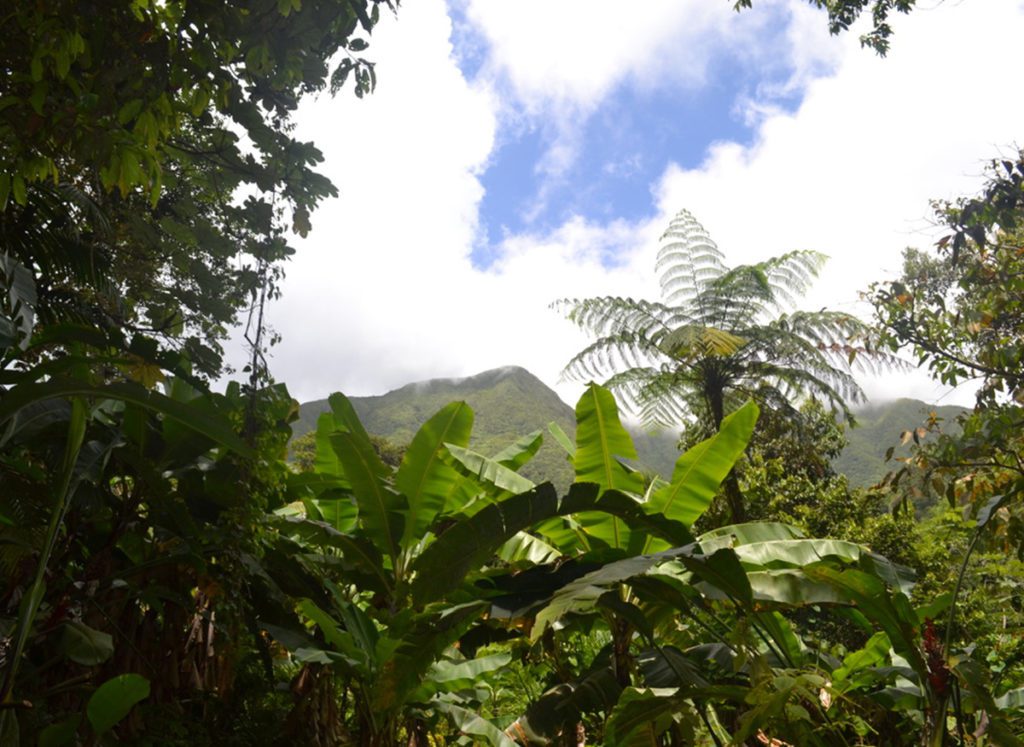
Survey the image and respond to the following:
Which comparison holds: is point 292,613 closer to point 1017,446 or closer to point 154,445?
point 154,445

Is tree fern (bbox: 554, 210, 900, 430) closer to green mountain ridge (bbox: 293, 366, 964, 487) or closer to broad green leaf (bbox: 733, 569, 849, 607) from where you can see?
broad green leaf (bbox: 733, 569, 849, 607)

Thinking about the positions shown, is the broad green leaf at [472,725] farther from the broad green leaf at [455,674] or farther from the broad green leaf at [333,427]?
the broad green leaf at [333,427]

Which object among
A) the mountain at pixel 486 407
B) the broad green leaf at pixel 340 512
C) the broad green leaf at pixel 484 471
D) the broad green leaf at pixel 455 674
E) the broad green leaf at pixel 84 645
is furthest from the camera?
the mountain at pixel 486 407

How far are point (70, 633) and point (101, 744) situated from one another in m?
0.38

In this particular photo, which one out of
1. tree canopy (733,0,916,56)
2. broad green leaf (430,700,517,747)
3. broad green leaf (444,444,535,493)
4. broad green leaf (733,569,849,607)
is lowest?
broad green leaf (430,700,517,747)

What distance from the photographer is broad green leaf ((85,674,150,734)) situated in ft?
6.86

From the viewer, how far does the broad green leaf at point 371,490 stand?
11.1ft

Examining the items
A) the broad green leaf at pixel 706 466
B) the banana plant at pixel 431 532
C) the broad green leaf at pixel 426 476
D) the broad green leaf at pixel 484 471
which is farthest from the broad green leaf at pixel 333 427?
the broad green leaf at pixel 706 466

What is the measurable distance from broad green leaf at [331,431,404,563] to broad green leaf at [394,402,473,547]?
0.39 ft

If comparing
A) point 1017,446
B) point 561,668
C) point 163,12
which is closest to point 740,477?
point 1017,446

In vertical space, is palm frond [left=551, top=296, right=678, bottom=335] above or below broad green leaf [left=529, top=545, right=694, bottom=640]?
above

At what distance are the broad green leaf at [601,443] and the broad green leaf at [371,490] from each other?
0.95 m

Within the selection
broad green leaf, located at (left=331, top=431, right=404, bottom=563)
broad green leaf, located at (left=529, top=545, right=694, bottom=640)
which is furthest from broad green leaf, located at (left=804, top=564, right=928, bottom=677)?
broad green leaf, located at (left=331, top=431, right=404, bottom=563)

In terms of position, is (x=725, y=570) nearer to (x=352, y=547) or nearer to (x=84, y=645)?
(x=352, y=547)
